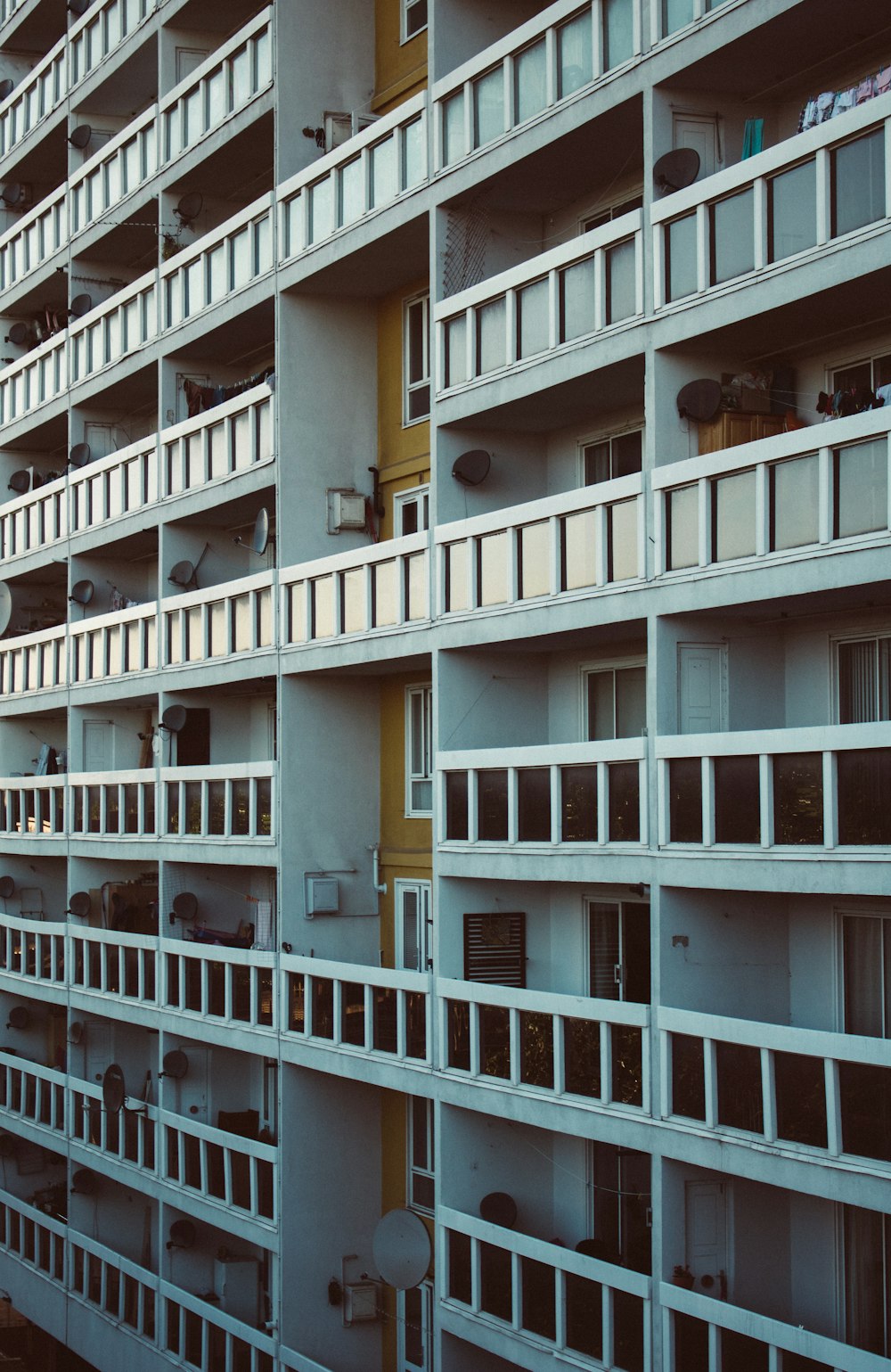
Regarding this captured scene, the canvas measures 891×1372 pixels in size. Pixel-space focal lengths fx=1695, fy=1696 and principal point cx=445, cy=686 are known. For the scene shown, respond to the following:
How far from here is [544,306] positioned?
1947 centimetres

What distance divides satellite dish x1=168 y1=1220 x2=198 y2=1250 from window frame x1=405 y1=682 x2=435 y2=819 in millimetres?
8248

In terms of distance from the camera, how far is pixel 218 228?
86.3 feet

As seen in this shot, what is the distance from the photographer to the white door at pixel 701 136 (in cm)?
1784

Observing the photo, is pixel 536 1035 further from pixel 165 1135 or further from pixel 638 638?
pixel 165 1135

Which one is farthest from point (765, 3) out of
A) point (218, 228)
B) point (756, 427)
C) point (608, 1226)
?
point (608, 1226)

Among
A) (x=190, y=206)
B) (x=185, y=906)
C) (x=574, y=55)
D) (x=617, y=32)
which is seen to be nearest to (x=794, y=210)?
(x=617, y=32)

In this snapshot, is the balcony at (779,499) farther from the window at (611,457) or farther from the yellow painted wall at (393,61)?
the yellow painted wall at (393,61)

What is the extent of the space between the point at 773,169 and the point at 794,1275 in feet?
36.1

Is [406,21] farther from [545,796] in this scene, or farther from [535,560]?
[545,796]

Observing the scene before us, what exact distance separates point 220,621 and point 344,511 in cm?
310

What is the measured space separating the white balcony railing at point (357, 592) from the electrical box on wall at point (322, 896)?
343 cm

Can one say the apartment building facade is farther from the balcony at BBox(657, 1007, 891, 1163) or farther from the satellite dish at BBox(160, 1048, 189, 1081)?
the satellite dish at BBox(160, 1048, 189, 1081)

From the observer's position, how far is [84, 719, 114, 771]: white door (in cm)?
3206

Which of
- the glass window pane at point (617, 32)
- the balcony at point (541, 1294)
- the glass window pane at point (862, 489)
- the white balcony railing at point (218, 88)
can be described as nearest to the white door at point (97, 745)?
the white balcony railing at point (218, 88)
